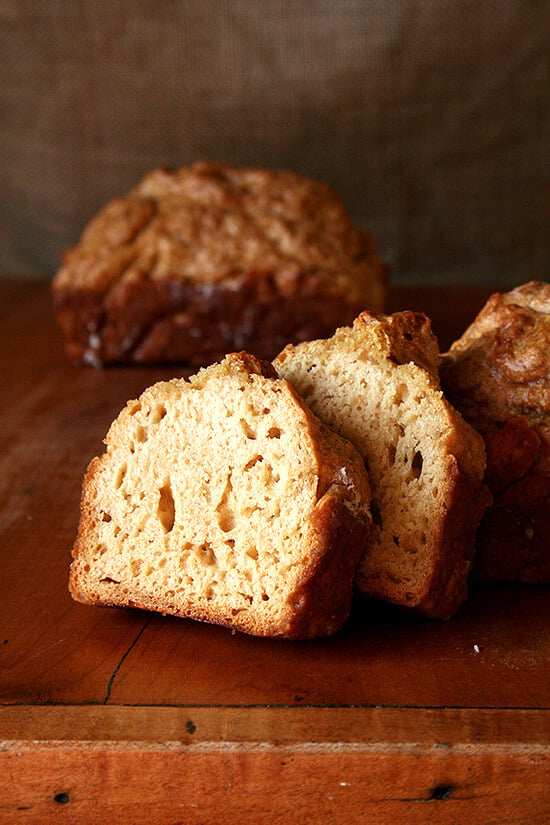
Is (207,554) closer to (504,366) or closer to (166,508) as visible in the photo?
(166,508)

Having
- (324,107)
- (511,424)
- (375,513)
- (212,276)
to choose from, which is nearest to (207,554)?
(375,513)

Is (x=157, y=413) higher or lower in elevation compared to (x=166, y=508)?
higher

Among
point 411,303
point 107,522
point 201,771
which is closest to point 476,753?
point 201,771

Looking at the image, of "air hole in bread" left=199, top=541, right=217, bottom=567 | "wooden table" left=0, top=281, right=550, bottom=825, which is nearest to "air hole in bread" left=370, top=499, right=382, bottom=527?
"wooden table" left=0, top=281, right=550, bottom=825

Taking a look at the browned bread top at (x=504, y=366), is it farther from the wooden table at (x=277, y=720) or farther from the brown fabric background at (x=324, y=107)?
the brown fabric background at (x=324, y=107)

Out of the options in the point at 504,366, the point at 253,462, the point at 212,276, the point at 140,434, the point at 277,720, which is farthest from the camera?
the point at 212,276
